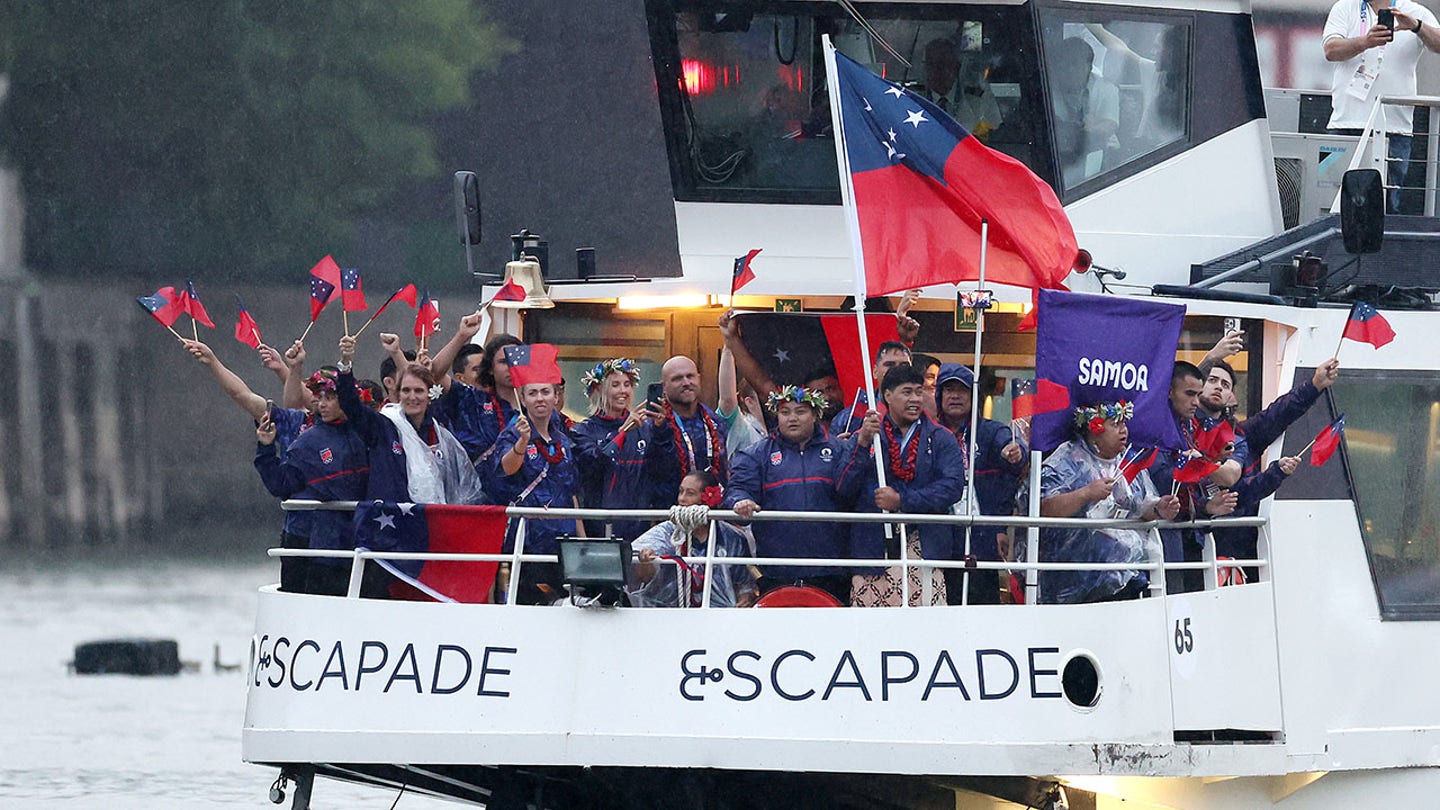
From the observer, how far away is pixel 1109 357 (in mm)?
9922

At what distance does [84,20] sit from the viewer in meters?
34.2

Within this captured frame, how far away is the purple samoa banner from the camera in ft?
32.3

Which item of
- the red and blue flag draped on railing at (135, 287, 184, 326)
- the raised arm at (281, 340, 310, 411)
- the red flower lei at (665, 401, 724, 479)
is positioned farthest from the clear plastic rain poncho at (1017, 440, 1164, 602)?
the red and blue flag draped on railing at (135, 287, 184, 326)

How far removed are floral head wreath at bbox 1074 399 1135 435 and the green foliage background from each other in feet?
78.8

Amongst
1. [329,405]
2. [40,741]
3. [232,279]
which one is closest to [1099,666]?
[329,405]

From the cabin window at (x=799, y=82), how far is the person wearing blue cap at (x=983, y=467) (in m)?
2.41

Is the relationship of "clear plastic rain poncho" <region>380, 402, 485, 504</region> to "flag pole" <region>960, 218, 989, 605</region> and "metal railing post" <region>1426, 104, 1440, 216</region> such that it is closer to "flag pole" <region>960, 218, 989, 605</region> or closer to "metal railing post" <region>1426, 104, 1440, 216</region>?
"flag pole" <region>960, 218, 989, 605</region>

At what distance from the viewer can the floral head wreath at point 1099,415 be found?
32.4 feet

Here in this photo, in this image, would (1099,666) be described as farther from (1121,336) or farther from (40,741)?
(40,741)

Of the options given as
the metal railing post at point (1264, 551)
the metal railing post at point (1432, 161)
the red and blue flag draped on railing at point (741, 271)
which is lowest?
the metal railing post at point (1264, 551)

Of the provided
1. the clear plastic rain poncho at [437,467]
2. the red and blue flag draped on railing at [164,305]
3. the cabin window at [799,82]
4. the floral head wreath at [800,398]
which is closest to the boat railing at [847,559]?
the clear plastic rain poncho at [437,467]

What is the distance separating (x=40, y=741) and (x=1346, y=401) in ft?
57.5

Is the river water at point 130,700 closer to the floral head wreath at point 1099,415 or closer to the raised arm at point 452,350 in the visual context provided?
the raised arm at point 452,350

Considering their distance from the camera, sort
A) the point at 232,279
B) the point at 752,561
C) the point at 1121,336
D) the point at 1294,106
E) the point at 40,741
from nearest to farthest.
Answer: the point at 752,561 < the point at 1121,336 < the point at 1294,106 < the point at 40,741 < the point at 232,279
